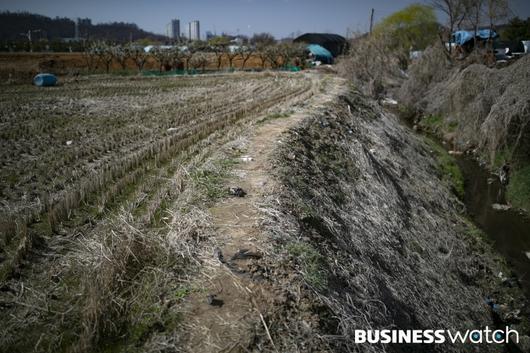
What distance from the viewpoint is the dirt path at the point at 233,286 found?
3217mm

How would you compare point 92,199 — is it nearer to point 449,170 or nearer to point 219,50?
point 449,170

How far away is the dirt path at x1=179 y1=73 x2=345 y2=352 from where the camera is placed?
322 centimetres

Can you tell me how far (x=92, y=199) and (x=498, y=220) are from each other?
443 inches

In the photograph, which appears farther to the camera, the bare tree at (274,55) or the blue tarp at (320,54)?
the blue tarp at (320,54)

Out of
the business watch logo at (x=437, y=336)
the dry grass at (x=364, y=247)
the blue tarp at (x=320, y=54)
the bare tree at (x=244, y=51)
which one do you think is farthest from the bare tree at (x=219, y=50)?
the business watch logo at (x=437, y=336)

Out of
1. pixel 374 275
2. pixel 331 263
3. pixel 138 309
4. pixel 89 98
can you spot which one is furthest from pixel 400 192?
pixel 89 98

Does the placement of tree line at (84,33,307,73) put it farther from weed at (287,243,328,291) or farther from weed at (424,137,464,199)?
weed at (287,243,328,291)

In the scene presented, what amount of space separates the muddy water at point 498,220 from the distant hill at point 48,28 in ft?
249

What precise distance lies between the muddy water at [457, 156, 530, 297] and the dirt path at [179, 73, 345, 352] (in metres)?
6.80

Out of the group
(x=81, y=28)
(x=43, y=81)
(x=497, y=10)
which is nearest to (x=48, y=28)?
(x=81, y=28)

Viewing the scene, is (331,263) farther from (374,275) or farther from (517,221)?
(517,221)

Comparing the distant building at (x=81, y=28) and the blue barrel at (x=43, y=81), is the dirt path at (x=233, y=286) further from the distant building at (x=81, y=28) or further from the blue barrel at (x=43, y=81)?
the distant building at (x=81, y=28)

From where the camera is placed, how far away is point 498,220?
417 inches

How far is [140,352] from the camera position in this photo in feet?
10.2
